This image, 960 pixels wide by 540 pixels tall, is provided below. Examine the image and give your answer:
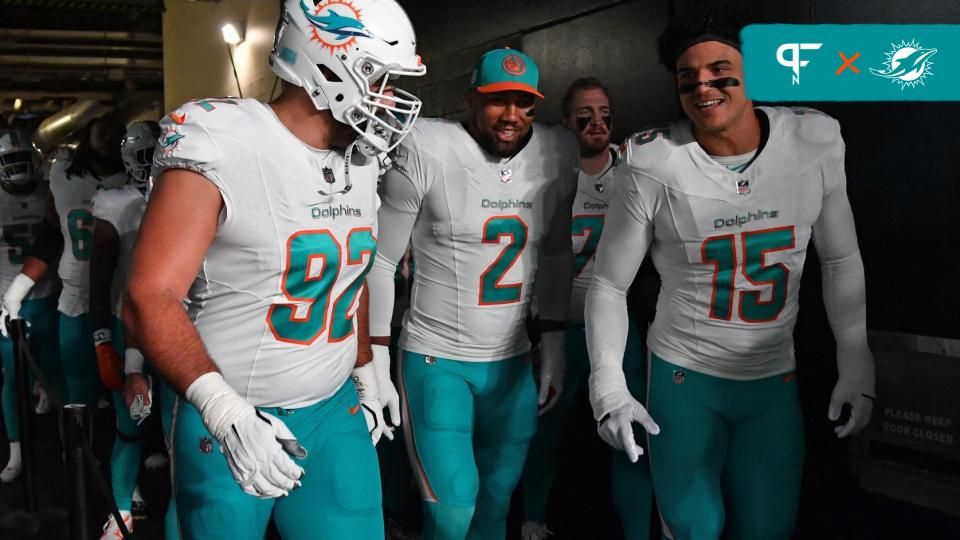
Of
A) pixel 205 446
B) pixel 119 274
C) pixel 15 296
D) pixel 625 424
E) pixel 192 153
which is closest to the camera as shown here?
pixel 192 153

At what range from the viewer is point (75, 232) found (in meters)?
4.30

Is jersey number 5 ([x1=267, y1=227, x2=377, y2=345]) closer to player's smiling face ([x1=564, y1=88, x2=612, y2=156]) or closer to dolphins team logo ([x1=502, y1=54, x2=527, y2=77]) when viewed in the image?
dolphins team logo ([x1=502, y1=54, x2=527, y2=77])

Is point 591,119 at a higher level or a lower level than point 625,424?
higher

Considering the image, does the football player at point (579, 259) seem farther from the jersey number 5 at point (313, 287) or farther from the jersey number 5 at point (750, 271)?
the jersey number 5 at point (313, 287)

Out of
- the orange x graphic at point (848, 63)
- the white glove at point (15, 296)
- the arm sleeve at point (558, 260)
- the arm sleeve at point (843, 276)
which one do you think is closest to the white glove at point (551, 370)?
the arm sleeve at point (558, 260)

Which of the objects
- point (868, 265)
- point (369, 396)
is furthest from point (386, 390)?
point (868, 265)

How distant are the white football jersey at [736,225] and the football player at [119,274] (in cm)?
202

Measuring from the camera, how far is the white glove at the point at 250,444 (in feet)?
5.10

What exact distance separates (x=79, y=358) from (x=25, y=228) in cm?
132

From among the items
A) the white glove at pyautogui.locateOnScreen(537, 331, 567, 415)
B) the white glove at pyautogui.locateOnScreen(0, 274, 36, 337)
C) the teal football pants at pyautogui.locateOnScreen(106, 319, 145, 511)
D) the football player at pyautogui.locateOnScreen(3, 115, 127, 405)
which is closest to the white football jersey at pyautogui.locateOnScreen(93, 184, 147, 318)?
the football player at pyautogui.locateOnScreen(3, 115, 127, 405)

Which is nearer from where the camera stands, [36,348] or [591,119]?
[591,119]

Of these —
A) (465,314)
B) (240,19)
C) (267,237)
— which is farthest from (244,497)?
(240,19)

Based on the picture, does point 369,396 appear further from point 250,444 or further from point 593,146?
point 593,146

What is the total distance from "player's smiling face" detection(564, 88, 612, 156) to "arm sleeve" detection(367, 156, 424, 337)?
3.26ft
